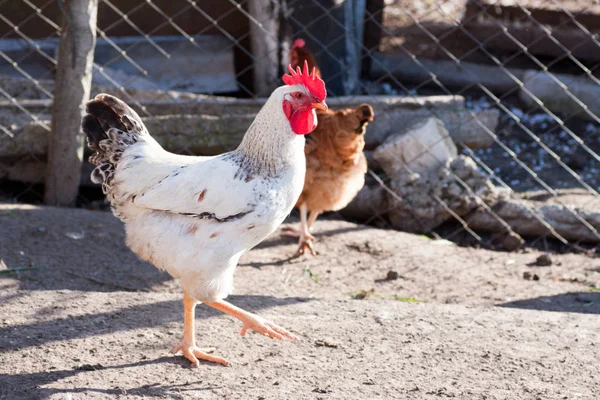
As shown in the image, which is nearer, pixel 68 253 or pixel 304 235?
pixel 68 253

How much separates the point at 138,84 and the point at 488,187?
3433 millimetres

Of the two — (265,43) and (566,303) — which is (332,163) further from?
(265,43)

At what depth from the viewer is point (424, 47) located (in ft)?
28.9

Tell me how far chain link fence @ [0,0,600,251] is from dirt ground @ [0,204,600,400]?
20.6 inches

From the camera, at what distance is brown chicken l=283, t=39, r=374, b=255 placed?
192 inches

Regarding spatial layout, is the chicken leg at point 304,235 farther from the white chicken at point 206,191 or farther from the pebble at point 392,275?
the white chicken at point 206,191

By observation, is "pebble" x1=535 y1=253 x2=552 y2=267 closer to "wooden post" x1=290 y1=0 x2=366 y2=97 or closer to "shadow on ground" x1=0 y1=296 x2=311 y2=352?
"shadow on ground" x1=0 y1=296 x2=311 y2=352

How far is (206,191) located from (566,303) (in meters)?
2.46

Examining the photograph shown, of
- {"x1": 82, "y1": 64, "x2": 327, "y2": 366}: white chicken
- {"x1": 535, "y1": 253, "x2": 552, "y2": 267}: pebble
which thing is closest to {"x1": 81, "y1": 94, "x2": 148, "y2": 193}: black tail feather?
{"x1": 82, "y1": 64, "x2": 327, "y2": 366}: white chicken

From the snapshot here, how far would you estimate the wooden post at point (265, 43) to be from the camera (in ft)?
21.6

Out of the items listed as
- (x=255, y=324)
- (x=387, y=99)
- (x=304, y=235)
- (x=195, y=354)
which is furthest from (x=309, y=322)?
(x=387, y=99)

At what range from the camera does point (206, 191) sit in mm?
3123

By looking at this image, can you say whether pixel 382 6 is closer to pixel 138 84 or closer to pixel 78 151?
pixel 138 84

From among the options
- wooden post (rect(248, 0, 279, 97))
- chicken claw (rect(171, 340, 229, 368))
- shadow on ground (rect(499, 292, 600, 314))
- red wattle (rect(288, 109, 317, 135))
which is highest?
wooden post (rect(248, 0, 279, 97))
